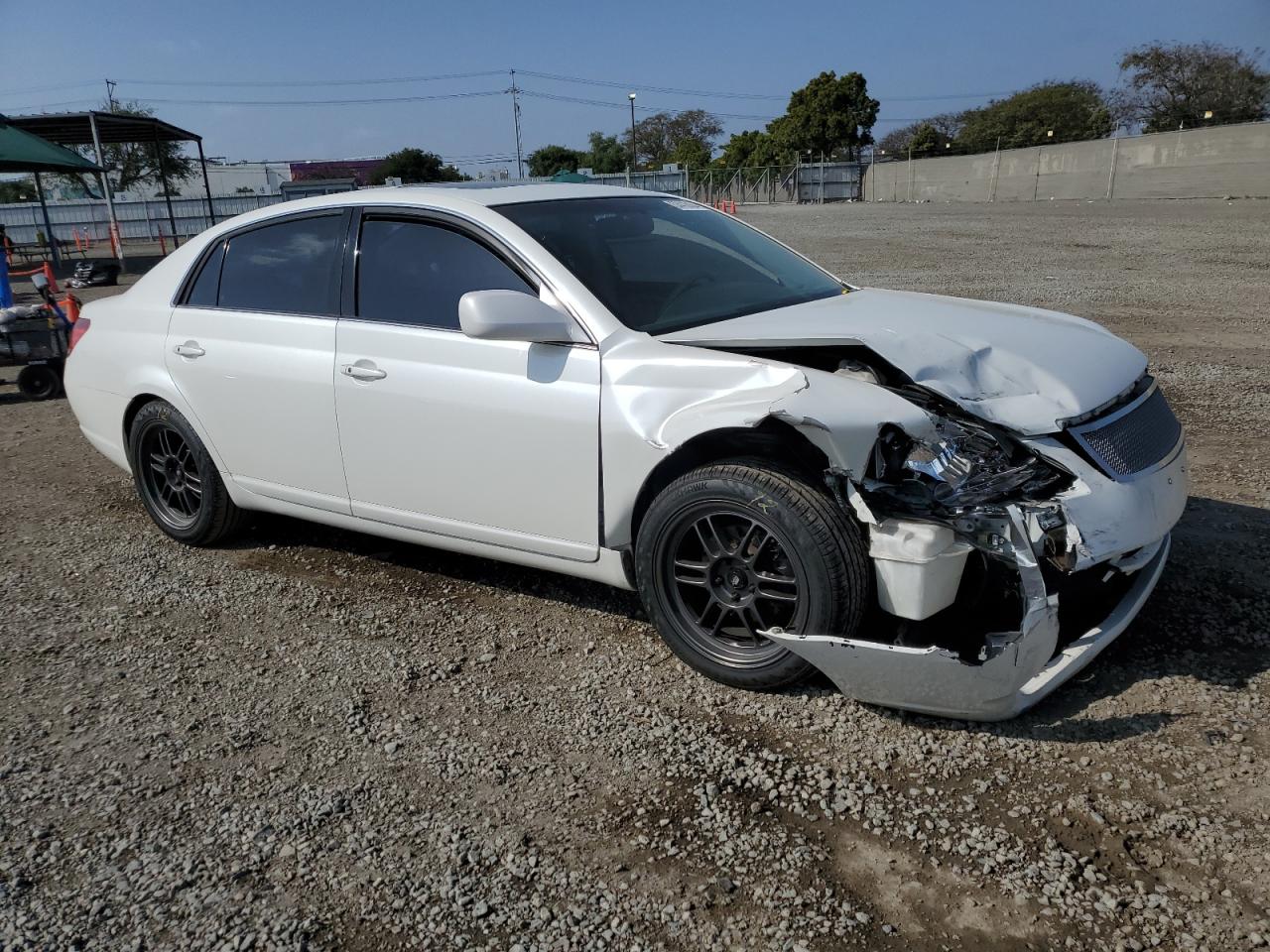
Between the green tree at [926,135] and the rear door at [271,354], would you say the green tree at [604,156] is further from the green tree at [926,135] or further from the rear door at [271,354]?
the rear door at [271,354]

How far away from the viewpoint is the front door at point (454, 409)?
3.41m

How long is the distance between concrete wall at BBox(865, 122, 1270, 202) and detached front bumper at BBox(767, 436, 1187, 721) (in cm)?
3913

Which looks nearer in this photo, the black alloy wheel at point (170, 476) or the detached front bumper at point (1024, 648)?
the detached front bumper at point (1024, 648)

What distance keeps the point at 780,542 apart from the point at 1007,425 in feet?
2.57

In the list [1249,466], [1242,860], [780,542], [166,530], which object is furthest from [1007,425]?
[166,530]

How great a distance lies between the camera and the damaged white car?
9.32 feet

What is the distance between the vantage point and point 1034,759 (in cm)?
281

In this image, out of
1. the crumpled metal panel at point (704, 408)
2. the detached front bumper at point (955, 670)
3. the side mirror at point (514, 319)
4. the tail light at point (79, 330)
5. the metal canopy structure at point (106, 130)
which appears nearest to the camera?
the detached front bumper at point (955, 670)

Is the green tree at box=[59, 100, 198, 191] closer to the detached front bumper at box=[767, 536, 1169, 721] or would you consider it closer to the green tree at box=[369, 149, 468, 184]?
the green tree at box=[369, 149, 468, 184]

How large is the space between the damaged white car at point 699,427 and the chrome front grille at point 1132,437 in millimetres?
15

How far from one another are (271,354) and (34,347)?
6172 mm

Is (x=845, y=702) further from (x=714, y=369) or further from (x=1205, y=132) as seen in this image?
(x=1205, y=132)

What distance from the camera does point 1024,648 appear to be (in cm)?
267

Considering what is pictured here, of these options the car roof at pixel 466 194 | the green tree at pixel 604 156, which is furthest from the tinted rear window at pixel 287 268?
the green tree at pixel 604 156
